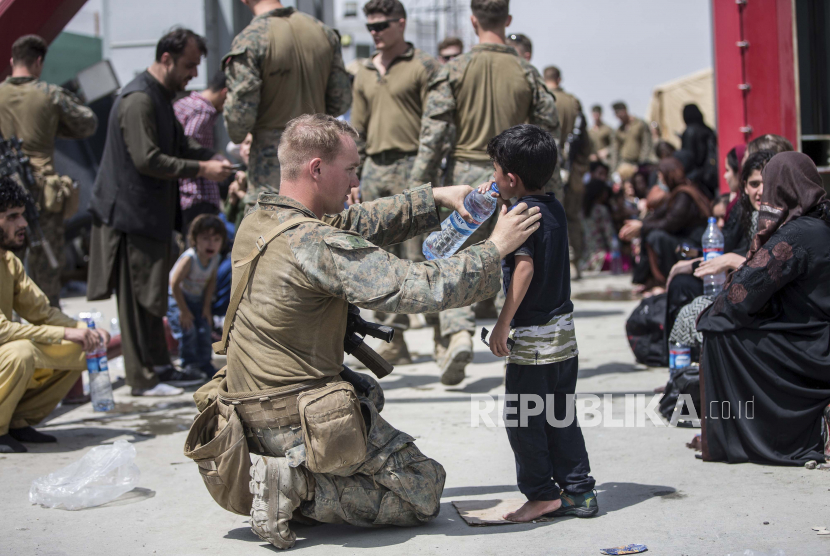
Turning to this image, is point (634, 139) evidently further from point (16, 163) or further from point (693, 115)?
point (16, 163)

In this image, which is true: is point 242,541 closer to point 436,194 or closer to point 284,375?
point 284,375

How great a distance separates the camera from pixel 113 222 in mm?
5465

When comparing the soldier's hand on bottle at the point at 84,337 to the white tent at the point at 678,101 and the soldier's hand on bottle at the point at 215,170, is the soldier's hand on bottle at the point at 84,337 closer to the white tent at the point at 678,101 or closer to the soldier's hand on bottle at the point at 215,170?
the soldier's hand on bottle at the point at 215,170

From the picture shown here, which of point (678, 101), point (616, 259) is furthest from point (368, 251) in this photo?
Result: point (678, 101)

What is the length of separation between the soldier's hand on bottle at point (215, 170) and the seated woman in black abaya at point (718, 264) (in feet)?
9.64

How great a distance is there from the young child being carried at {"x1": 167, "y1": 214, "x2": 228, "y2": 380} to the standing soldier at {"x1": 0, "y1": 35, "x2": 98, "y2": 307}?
4.72ft

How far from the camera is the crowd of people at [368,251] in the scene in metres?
2.96

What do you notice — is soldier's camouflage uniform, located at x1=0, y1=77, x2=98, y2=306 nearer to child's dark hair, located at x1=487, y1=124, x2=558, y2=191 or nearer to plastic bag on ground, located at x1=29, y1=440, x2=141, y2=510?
plastic bag on ground, located at x1=29, y1=440, x2=141, y2=510

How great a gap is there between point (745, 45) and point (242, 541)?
530 cm

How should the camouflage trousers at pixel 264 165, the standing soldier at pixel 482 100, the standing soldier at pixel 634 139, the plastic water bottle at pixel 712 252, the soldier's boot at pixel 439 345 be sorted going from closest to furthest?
the plastic water bottle at pixel 712 252 → the camouflage trousers at pixel 264 165 → the standing soldier at pixel 482 100 → the soldier's boot at pixel 439 345 → the standing soldier at pixel 634 139

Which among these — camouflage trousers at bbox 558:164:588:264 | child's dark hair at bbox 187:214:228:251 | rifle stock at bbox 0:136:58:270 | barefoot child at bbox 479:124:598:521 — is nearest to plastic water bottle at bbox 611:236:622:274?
camouflage trousers at bbox 558:164:588:264

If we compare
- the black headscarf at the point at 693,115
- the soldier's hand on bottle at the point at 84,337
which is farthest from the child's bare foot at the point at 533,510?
the black headscarf at the point at 693,115

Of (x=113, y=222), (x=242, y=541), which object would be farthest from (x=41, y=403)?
(x=242, y=541)

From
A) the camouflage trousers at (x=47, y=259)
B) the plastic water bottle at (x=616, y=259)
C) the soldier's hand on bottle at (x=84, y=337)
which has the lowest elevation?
the plastic water bottle at (x=616, y=259)
